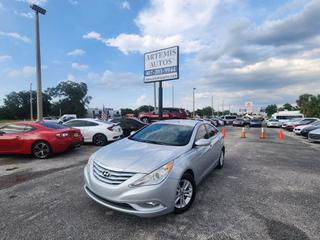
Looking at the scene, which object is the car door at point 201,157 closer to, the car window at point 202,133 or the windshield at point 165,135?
the car window at point 202,133

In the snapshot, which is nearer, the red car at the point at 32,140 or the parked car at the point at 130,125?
the red car at the point at 32,140

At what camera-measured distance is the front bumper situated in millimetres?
2906

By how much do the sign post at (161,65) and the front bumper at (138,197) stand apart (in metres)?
13.7

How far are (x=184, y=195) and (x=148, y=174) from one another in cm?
92

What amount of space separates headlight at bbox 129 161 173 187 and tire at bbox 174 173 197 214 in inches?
15.5

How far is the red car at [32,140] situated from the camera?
7.43 metres

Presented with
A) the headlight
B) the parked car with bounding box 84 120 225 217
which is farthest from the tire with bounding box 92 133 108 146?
the headlight

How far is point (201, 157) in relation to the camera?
14.1 ft

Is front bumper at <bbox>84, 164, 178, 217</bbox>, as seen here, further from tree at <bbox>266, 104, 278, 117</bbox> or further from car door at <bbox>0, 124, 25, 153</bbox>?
tree at <bbox>266, 104, 278, 117</bbox>

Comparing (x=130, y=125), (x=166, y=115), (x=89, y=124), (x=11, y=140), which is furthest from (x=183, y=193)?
(x=166, y=115)

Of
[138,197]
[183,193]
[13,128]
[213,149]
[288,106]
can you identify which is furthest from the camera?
[288,106]

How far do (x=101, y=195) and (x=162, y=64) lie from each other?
14.5m

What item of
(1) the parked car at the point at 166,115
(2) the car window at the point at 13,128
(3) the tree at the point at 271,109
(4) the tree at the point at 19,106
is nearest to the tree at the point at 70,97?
(4) the tree at the point at 19,106

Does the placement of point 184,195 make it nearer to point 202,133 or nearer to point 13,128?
point 202,133
